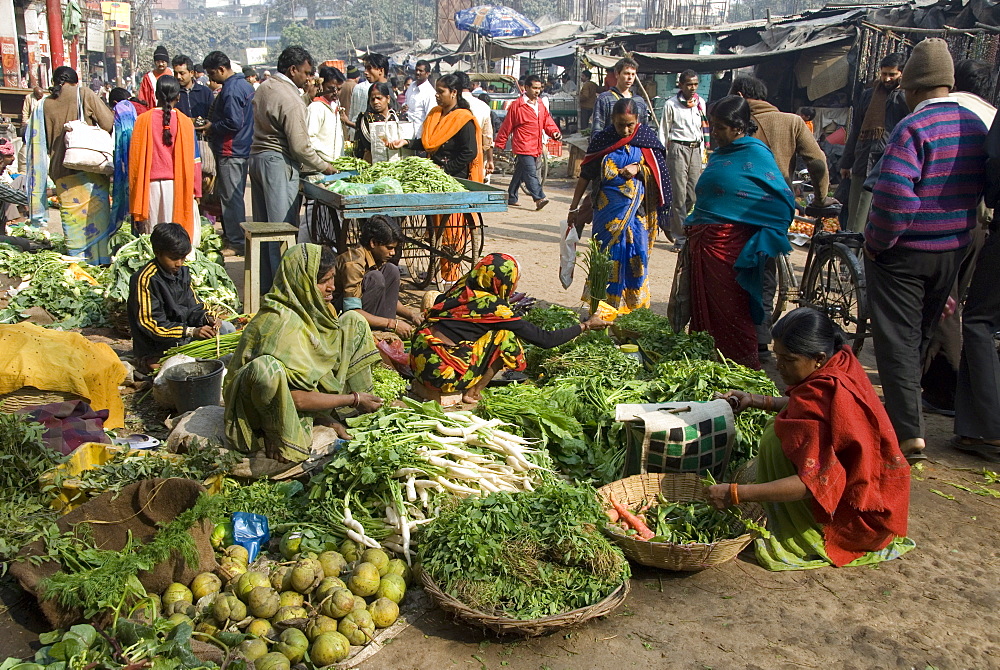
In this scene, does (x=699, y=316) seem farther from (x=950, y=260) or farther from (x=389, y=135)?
(x=389, y=135)

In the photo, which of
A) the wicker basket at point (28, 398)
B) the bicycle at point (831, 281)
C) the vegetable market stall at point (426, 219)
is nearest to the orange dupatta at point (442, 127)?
the vegetable market stall at point (426, 219)

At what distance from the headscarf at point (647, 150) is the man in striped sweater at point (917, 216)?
2265 millimetres

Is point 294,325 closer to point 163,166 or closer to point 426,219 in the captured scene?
point 163,166

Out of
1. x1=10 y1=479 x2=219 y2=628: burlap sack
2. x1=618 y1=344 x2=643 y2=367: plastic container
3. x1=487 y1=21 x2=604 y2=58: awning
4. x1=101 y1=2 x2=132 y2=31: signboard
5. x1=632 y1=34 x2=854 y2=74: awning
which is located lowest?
x1=10 y1=479 x2=219 y2=628: burlap sack

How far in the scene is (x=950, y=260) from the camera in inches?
176

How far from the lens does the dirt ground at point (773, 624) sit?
116 inches

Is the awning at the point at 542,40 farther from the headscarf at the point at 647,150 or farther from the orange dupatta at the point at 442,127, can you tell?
the headscarf at the point at 647,150

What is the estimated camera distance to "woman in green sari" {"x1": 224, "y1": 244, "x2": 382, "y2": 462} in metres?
3.92

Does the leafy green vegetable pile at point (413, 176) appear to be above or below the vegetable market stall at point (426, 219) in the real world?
above

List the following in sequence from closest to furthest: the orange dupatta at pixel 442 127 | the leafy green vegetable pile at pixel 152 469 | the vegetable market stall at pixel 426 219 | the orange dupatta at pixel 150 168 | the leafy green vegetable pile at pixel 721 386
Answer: the leafy green vegetable pile at pixel 152 469 → the leafy green vegetable pile at pixel 721 386 → the vegetable market stall at pixel 426 219 → the orange dupatta at pixel 150 168 → the orange dupatta at pixel 442 127

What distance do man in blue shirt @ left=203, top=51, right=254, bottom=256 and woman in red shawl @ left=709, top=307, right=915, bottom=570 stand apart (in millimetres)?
7144

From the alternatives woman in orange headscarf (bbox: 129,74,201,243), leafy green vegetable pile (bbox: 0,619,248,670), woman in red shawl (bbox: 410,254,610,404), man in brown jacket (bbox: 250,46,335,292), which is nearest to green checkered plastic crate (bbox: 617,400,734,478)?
woman in red shawl (bbox: 410,254,610,404)

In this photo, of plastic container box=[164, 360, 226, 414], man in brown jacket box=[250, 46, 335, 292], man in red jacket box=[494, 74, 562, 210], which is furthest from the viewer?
man in red jacket box=[494, 74, 562, 210]

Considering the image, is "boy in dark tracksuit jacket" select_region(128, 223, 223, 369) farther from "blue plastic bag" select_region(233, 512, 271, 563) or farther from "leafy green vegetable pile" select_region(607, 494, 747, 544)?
"leafy green vegetable pile" select_region(607, 494, 747, 544)
